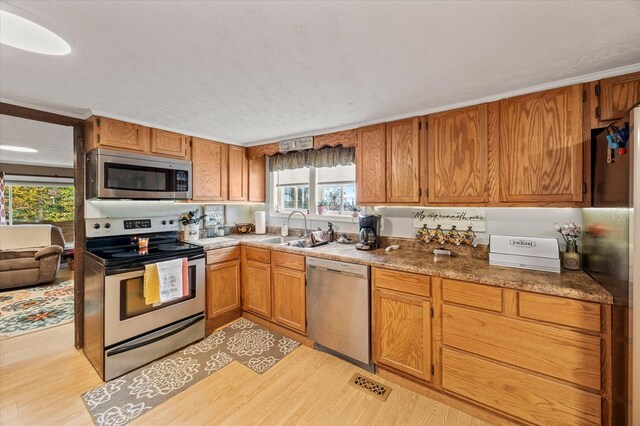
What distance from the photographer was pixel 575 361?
145cm

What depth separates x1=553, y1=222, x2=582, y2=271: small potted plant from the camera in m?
1.79

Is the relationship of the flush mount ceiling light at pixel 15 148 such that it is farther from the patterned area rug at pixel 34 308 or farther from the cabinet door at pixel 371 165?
the cabinet door at pixel 371 165

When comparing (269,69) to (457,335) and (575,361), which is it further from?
(575,361)

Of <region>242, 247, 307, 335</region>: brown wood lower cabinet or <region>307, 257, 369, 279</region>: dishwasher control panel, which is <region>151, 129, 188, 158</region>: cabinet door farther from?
<region>307, 257, 369, 279</region>: dishwasher control panel

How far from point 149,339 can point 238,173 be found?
211cm

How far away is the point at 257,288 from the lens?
3.00m

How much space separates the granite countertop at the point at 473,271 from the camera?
1.47 m

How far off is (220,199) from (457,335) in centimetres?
288

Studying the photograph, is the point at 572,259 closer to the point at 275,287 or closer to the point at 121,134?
the point at 275,287

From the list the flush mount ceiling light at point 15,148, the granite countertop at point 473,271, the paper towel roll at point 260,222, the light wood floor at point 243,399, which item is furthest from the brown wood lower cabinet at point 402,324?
the flush mount ceiling light at point 15,148

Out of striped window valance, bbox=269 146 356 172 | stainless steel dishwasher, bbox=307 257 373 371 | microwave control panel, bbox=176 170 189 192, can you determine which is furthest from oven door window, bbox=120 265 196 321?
striped window valance, bbox=269 146 356 172

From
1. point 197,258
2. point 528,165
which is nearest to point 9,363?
point 197,258

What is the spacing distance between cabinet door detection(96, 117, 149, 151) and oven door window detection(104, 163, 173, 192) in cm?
20

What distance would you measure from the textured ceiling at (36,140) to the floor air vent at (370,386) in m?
3.83
